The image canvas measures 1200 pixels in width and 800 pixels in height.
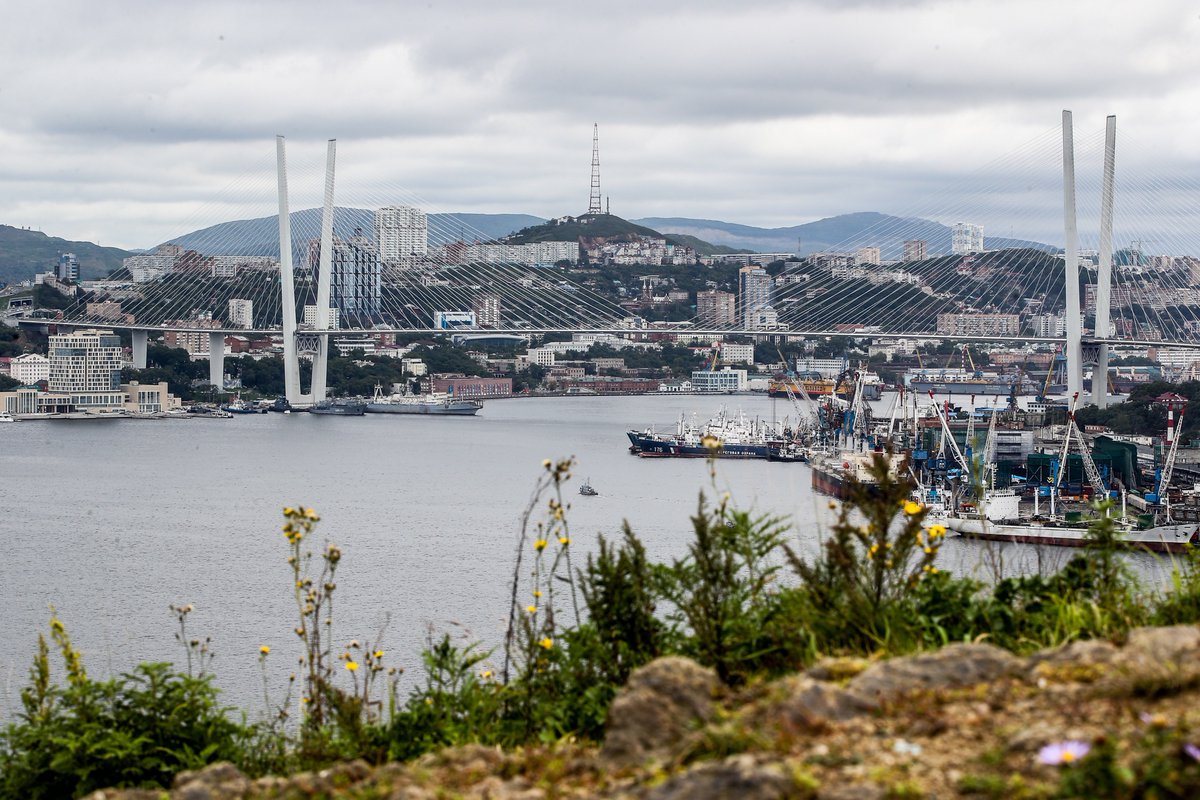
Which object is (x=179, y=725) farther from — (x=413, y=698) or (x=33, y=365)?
(x=33, y=365)

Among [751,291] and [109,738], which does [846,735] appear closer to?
[109,738]

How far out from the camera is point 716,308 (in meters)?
53.7

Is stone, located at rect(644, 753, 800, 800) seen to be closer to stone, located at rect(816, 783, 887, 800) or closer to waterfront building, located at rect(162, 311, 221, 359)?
stone, located at rect(816, 783, 887, 800)

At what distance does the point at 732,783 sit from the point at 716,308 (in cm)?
5217

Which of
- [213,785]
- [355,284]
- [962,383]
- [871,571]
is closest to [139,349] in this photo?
[355,284]

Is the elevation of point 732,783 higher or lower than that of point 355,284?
lower

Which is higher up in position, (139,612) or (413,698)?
(413,698)

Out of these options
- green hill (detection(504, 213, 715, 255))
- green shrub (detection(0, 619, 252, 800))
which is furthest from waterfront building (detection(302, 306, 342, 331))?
green shrub (detection(0, 619, 252, 800))

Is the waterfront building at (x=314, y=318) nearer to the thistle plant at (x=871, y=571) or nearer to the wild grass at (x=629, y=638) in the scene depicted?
the wild grass at (x=629, y=638)

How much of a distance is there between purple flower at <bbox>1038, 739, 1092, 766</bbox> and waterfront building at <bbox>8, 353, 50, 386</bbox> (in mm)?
43049

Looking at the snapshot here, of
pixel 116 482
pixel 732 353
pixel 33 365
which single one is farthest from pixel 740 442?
pixel 732 353

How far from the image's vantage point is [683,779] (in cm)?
178

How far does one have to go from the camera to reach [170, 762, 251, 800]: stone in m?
2.12

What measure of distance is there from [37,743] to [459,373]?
159 ft
